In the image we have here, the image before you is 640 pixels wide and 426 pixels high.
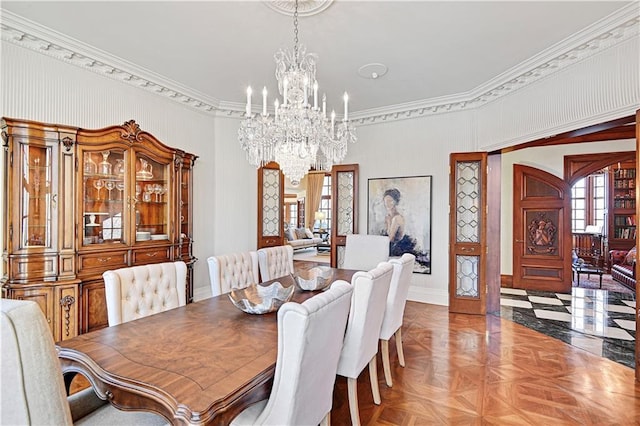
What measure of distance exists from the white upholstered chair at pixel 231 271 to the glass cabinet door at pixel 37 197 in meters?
1.50

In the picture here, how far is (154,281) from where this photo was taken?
232 centimetres

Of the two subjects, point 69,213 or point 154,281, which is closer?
point 154,281

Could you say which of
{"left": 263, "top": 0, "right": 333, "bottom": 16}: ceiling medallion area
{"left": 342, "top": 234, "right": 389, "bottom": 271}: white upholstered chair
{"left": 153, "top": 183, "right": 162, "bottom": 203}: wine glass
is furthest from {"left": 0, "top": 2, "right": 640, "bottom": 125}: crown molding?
{"left": 342, "top": 234, "right": 389, "bottom": 271}: white upholstered chair

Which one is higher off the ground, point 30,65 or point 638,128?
point 30,65

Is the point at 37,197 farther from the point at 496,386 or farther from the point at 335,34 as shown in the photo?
the point at 496,386

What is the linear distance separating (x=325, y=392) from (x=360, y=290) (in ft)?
1.93

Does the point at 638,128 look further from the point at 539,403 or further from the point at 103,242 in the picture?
the point at 103,242

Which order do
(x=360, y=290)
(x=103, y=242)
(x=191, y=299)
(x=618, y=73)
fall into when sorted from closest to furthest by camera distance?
1. (x=360, y=290)
2. (x=618, y=73)
3. (x=103, y=242)
4. (x=191, y=299)

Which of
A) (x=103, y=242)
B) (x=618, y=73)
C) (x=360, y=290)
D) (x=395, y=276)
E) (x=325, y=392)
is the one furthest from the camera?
(x=103, y=242)

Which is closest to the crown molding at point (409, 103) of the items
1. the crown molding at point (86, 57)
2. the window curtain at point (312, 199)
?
the crown molding at point (86, 57)

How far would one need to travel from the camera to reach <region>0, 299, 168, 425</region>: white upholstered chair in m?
0.84

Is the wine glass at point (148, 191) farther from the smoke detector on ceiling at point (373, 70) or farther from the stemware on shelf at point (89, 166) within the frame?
the smoke detector on ceiling at point (373, 70)

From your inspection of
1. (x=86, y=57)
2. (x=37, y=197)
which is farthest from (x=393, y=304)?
(x=86, y=57)

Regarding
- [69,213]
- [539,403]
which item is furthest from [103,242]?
[539,403]
